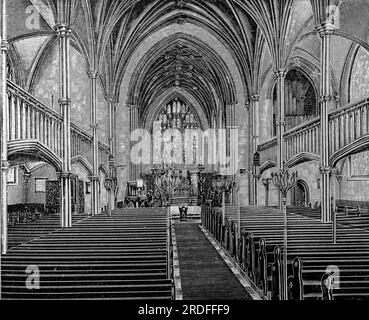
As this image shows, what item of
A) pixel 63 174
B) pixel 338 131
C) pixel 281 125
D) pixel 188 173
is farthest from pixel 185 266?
pixel 188 173

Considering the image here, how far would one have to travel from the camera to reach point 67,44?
14453 millimetres

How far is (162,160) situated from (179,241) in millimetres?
29189

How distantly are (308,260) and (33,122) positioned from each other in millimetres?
7860

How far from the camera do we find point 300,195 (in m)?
24.8

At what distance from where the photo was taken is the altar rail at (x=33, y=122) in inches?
404

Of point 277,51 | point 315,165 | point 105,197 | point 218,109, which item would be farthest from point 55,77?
point 218,109

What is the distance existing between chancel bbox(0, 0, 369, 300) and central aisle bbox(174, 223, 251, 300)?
0.06 meters

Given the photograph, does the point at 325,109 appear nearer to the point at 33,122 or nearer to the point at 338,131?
the point at 338,131

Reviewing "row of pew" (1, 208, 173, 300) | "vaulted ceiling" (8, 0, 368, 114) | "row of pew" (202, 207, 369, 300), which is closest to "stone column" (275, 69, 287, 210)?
"vaulted ceiling" (8, 0, 368, 114)

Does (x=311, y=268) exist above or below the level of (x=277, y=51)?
below
